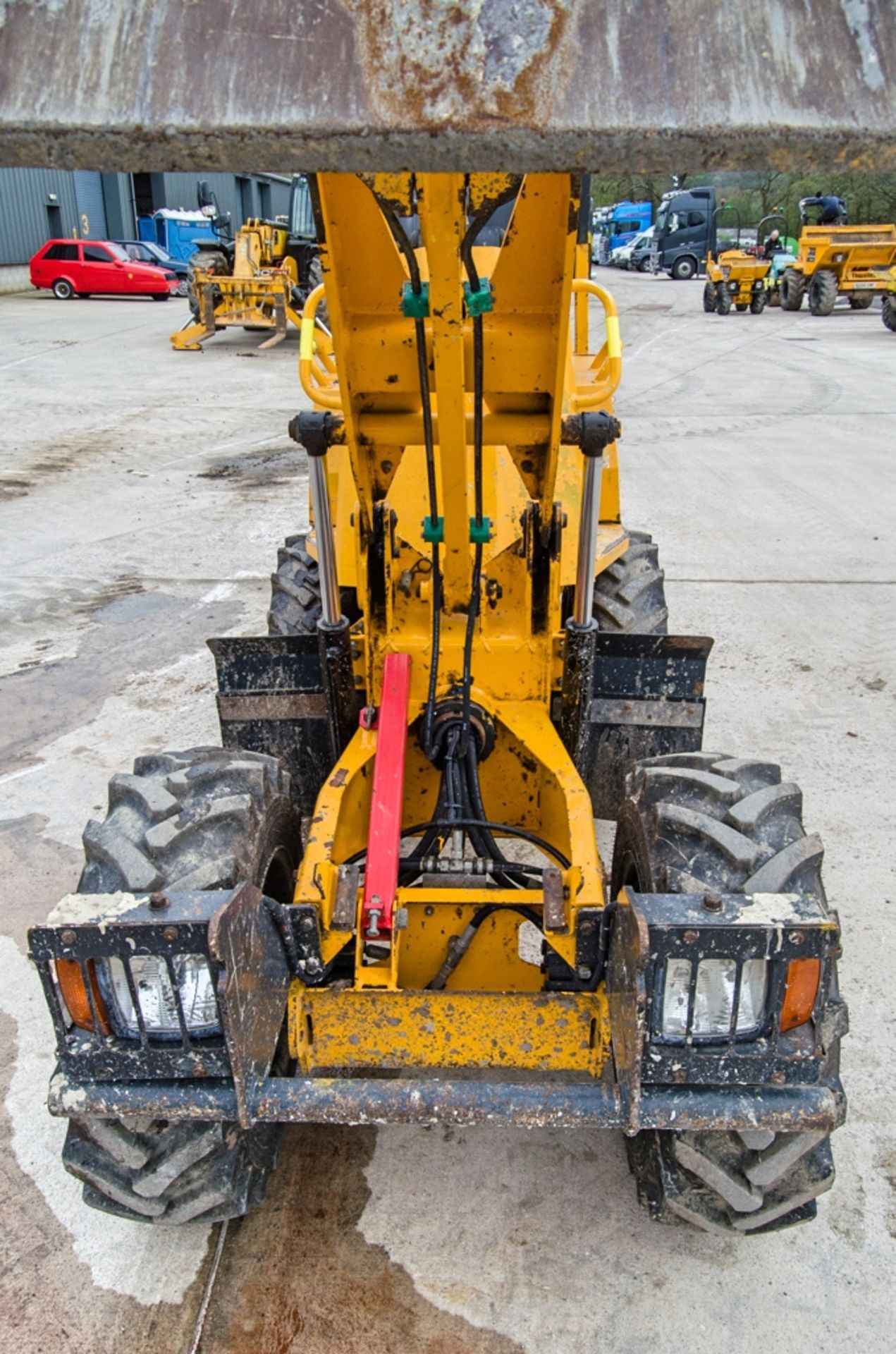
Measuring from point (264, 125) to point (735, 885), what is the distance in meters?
2.06

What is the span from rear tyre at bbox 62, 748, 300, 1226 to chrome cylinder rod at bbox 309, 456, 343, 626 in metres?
0.76

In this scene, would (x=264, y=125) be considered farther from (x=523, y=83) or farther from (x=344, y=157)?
(x=523, y=83)

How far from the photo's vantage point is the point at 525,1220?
9.75 feet

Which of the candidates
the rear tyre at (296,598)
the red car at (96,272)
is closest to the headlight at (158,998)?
the rear tyre at (296,598)

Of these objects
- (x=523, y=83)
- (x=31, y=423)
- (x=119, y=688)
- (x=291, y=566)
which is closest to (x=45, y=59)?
(x=523, y=83)

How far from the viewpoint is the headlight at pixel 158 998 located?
7.88ft

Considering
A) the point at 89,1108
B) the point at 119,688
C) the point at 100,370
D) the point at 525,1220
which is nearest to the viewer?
the point at 89,1108

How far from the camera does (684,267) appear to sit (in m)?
38.6

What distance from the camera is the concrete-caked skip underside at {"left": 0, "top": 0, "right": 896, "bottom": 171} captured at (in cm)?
123

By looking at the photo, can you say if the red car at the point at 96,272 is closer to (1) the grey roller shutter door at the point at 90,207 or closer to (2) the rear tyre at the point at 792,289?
(1) the grey roller shutter door at the point at 90,207

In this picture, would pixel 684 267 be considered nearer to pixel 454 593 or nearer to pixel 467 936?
pixel 454 593

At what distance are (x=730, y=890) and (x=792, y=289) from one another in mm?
28455

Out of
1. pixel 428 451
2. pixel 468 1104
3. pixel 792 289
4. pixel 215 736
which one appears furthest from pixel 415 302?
pixel 792 289

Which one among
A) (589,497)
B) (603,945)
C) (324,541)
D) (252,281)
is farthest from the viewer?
(252,281)
